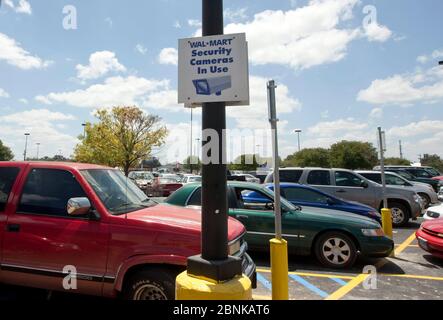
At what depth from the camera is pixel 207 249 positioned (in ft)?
7.84

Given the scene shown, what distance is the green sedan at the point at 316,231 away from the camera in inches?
235

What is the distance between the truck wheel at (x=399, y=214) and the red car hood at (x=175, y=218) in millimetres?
8613

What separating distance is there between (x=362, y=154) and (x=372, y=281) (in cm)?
5872

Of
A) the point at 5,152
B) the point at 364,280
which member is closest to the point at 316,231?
the point at 364,280

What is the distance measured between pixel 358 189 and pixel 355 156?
52.2 meters

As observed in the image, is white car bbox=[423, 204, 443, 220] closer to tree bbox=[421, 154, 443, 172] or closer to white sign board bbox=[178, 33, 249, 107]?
white sign board bbox=[178, 33, 249, 107]

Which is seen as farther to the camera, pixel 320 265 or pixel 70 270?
pixel 320 265

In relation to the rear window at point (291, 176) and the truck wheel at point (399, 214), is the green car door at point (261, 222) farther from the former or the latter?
the truck wheel at point (399, 214)

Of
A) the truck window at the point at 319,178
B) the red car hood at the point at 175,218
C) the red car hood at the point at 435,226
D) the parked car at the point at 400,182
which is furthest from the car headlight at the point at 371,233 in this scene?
the parked car at the point at 400,182

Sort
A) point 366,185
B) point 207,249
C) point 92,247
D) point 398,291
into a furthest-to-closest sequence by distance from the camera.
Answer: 1. point 366,185
2. point 398,291
3. point 92,247
4. point 207,249

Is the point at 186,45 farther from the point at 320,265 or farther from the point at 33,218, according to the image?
the point at 320,265

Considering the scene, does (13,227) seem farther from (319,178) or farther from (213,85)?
(319,178)

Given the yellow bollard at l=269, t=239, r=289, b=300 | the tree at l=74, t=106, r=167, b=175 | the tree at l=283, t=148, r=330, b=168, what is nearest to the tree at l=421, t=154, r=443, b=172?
the tree at l=283, t=148, r=330, b=168
